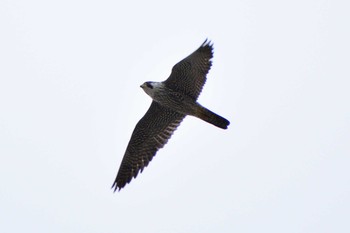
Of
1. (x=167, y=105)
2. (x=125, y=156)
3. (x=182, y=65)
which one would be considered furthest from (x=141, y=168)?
(x=182, y=65)

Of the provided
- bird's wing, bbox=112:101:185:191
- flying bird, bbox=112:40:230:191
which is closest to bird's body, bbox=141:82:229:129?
flying bird, bbox=112:40:230:191

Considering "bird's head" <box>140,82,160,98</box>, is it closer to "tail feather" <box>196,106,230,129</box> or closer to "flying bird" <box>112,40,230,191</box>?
"flying bird" <box>112,40,230,191</box>

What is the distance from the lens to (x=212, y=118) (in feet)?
51.1

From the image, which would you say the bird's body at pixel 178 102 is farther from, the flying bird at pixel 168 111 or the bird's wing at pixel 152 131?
the bird's wing at pixel 152 131

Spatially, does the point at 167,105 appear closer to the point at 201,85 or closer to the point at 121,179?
the point at 201,85

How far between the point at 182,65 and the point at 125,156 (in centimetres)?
263

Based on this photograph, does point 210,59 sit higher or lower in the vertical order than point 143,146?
higher

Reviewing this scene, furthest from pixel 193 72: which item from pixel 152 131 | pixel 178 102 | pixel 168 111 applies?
pixel 152 131

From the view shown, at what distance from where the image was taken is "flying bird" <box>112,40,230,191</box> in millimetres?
15570

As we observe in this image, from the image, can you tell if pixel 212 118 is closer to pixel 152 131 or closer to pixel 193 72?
pixel 193 72

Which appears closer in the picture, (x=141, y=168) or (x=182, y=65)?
(x=182, y=65)

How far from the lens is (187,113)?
1616 cm

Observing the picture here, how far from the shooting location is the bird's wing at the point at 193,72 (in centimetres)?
1552

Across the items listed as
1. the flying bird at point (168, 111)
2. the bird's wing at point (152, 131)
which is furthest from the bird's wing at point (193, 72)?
the bird's wing at point (152, 131)
